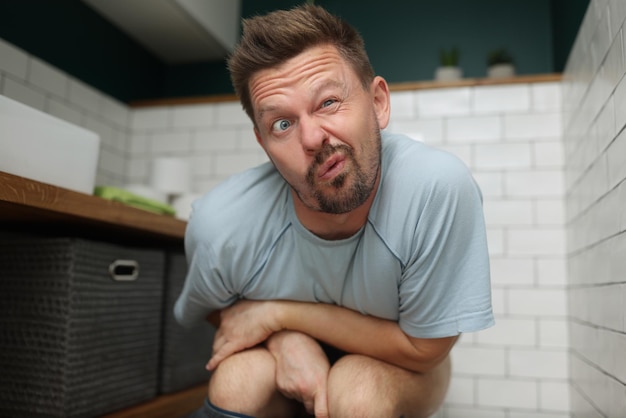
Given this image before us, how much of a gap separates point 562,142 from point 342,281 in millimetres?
1163

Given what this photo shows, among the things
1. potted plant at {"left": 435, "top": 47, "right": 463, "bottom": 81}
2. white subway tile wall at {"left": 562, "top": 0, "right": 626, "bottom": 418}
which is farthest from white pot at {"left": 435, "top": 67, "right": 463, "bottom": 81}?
white subway tile wall at {"left": 562, "top": 0, "right": 626, "bottom": 418}

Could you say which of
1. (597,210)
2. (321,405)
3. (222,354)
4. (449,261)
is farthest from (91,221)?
(597,210)

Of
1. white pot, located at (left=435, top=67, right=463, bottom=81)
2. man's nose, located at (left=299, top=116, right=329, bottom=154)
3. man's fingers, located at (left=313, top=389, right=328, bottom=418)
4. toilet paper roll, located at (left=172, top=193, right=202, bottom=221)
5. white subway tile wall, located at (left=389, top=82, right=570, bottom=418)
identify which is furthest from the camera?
white pot, located at (left=435, top=67, right=463, bottom=81)

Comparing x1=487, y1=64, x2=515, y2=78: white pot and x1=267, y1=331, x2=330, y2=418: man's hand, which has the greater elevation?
x1=487, y1=64, x2=515, y2=78: white pot

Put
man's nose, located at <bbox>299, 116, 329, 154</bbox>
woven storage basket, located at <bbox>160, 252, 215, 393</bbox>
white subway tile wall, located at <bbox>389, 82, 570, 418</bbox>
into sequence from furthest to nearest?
white subway tile wall, located at <bbox>389, 82, 570, 418</bbox>, woven storage basket, located at <bbox>160, 252, 215, 393</bbox>, man's nose, located at <bbox>299, 116, 329, 154</bbox>

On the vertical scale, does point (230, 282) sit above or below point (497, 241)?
below

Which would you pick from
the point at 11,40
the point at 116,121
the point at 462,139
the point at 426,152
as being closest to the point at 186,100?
the point at 116,121

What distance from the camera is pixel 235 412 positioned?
942mm

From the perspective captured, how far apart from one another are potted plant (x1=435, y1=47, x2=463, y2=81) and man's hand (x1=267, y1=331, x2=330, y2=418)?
1.27m

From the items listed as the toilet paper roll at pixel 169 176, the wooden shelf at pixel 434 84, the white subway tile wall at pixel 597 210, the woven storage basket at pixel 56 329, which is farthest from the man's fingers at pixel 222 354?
the wooden shelf at pixel 434 84

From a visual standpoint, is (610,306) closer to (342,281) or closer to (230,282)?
(342,281)

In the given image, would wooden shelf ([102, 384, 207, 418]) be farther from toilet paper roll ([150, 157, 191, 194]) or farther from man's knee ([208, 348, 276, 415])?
toilet paper roll ([150, 157, 191, 194])

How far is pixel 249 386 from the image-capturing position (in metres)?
0.97

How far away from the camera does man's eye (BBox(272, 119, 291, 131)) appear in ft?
2.90
